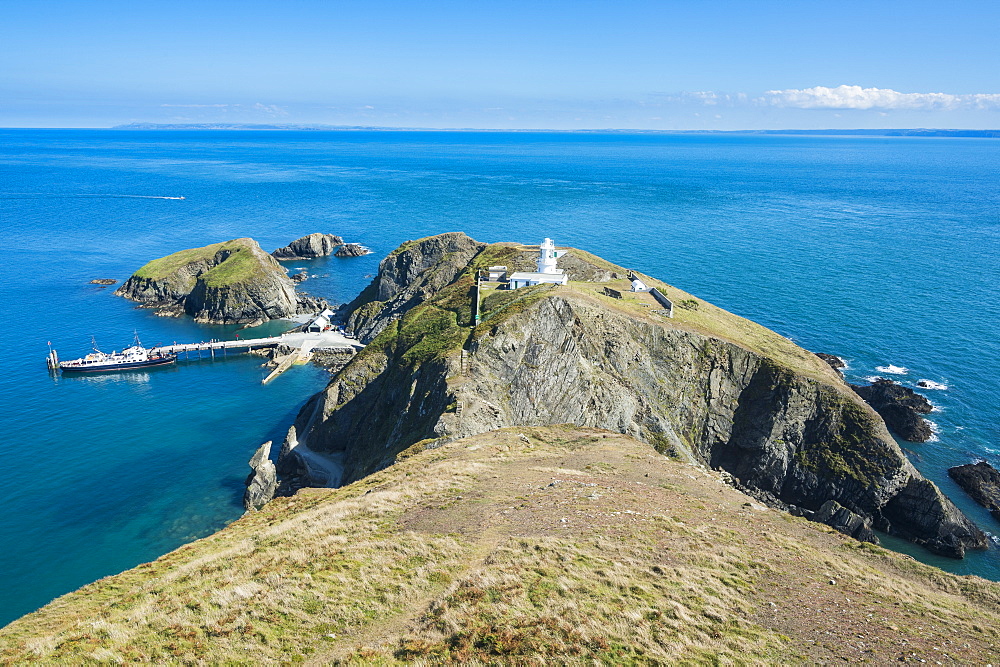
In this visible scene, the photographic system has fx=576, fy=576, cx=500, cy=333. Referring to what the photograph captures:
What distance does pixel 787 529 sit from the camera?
31141 mm

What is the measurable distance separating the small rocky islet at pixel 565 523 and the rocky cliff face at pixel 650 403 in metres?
0.20

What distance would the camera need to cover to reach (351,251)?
14112 cm

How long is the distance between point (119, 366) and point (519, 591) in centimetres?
7961

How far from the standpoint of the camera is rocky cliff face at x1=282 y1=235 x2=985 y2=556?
47656 mm

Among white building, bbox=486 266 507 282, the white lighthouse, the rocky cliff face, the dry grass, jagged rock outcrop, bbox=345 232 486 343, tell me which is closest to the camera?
the dry grass

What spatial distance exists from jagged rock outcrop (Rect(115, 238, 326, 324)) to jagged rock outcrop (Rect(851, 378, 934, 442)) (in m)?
85.9

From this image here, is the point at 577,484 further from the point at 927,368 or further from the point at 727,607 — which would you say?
the point at 927,368

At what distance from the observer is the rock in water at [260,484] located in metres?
51.1

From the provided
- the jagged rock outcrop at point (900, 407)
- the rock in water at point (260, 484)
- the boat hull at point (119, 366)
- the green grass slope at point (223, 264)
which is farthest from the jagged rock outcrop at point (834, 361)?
the green grass slope at point (223, 264)

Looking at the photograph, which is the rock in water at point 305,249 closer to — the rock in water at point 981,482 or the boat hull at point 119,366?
the boat hull at point 119,366

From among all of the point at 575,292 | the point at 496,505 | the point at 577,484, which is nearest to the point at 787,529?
the point at 577,484

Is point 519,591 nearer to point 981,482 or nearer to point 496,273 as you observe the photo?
point 981,482

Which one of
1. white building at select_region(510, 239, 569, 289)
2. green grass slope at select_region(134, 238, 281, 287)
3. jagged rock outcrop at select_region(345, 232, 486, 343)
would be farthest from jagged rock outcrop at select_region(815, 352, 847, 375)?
green grass slope at select_region(134, 238, 281, 287)

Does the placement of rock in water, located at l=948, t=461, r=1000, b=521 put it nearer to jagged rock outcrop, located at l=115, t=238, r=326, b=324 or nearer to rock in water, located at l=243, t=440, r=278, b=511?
rock in water, located at l=243, t=440, r=278, b=511
